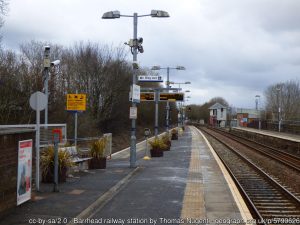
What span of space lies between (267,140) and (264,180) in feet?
108

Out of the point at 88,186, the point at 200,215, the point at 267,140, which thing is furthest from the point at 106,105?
the point at 200,215

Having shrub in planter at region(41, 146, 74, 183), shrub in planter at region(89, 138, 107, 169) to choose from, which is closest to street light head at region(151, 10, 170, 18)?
shrub in planter at region(89, 138, 107, 169)

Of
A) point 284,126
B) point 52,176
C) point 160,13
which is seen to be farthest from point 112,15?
point 284,126

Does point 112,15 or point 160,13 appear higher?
point 160,13

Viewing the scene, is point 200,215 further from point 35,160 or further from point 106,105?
point 106,105

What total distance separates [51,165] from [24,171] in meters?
3.17

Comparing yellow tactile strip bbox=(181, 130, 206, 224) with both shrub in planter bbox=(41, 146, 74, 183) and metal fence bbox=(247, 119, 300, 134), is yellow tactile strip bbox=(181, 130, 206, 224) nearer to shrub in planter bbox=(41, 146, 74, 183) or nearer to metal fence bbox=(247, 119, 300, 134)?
shrub in planter bbox=(41, 146, 74, 183)

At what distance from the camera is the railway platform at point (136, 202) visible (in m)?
8.21

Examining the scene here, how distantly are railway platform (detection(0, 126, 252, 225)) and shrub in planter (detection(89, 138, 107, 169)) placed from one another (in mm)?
1649

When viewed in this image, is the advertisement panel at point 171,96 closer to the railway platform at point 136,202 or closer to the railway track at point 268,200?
the railway track at point 268,200

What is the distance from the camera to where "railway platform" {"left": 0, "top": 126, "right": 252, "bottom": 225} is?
8.21 m

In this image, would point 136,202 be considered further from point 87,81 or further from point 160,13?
point 87,81

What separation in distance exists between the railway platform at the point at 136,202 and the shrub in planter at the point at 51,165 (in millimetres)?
343

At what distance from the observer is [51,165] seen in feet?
41.0
